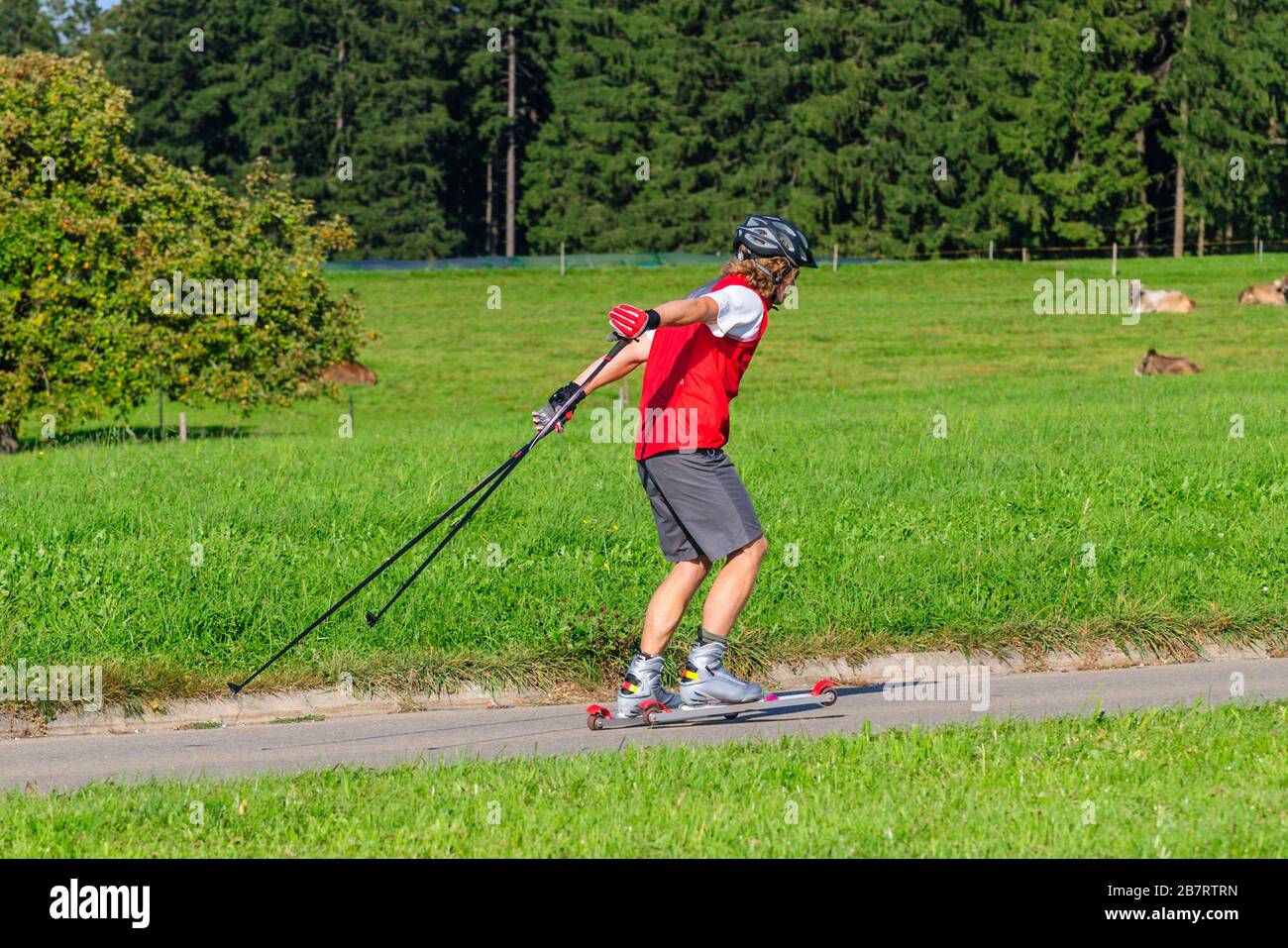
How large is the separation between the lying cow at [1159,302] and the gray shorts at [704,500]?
41.9 meters

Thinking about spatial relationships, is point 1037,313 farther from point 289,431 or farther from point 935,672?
point 935,672

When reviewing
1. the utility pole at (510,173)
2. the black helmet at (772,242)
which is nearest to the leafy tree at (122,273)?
the black helmet at (772,242)

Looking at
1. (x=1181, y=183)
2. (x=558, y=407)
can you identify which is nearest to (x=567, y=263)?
(x=1181, y=183)

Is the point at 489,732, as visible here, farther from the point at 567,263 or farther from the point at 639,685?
the point at 567,263

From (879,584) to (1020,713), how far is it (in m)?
2.14

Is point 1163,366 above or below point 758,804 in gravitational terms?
above

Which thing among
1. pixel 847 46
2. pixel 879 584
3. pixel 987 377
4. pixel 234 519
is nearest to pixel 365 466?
pixel 234 519

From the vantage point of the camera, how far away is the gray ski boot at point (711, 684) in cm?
796

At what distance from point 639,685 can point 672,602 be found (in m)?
0.44

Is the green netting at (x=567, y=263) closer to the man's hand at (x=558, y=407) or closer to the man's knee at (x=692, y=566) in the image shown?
the man's knee at (x=692, y=566)

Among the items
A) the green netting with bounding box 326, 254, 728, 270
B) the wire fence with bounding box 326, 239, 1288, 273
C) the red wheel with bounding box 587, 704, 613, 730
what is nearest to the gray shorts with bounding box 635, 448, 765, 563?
the red wheel with bounding box 587, 704, 613, 730

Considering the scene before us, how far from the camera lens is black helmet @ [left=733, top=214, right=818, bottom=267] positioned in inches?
305

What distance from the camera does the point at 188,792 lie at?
648cm

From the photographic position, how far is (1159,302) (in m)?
47.6
